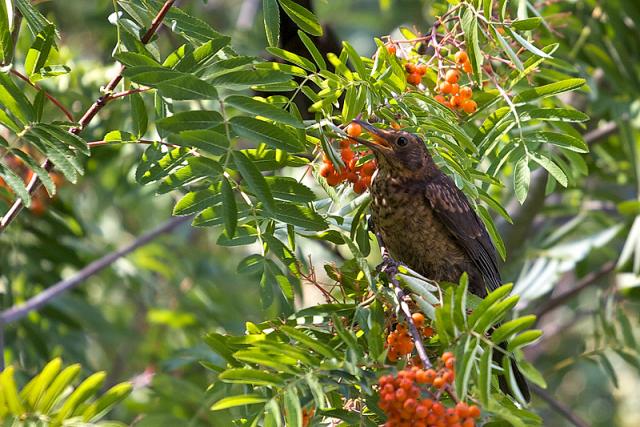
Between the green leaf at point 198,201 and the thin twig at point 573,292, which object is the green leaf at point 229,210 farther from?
the thin twig at point 573,292

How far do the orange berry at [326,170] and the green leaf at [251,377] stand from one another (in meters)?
0.69

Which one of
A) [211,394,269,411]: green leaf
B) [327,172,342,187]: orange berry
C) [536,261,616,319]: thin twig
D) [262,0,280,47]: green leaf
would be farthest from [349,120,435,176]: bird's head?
[536,261,616,319]: thin twig

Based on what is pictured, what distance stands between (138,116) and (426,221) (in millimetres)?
1216

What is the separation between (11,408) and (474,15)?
5.50ft

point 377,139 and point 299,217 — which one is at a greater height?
point 377,139

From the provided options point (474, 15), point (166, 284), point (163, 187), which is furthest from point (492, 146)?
point (166, 284)

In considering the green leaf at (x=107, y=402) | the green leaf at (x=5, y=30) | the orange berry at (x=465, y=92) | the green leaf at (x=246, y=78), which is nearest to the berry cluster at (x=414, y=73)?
the orange berry at (x=465, y=92)

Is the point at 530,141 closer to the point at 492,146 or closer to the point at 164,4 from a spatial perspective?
the point at 492,146

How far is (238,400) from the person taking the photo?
7.36ft

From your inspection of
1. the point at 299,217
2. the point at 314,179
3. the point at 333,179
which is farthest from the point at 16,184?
the point at 314,179

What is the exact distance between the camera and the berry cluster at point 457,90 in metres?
2.94

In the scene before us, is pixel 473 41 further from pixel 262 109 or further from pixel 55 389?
pixel 55 389

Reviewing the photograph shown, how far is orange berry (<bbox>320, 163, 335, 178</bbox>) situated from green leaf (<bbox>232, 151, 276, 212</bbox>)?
340 millimetres

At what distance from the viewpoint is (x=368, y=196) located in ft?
10.3
